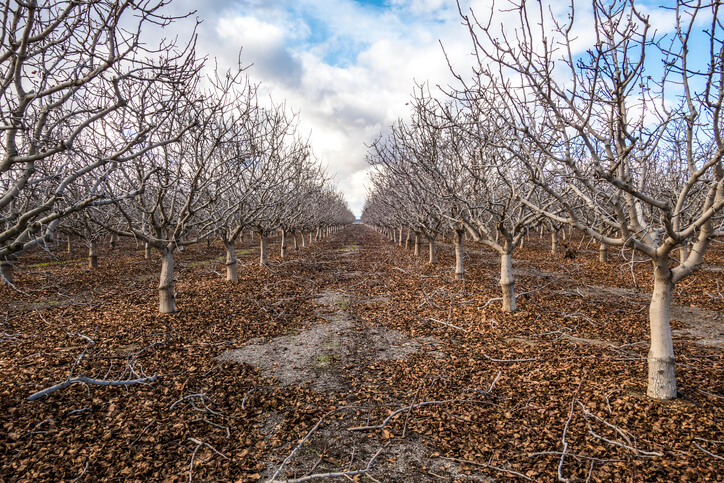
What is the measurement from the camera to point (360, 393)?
5766 millimetres

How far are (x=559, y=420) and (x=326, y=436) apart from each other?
3.22m

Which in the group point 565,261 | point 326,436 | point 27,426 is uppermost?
point 565,261

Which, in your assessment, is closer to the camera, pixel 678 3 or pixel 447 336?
pixel 678 3

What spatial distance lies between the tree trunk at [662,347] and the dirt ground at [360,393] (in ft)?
0.76

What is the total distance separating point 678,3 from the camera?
380cm

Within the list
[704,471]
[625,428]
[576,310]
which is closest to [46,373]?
[625,428]

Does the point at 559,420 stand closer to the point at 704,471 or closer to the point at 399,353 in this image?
the point at 704,471

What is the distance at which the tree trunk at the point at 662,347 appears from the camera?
4.89 metres

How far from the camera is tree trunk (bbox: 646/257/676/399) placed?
4891 millimetres

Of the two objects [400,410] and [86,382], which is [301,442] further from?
[86,382]

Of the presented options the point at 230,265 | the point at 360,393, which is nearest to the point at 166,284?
the point at 230,265

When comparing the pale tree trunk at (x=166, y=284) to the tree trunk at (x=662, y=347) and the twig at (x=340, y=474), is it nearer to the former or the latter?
the twig at (x=340, y=474)

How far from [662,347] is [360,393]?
181 inches

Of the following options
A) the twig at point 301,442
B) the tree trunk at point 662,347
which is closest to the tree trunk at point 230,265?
the twig at point 301,442
